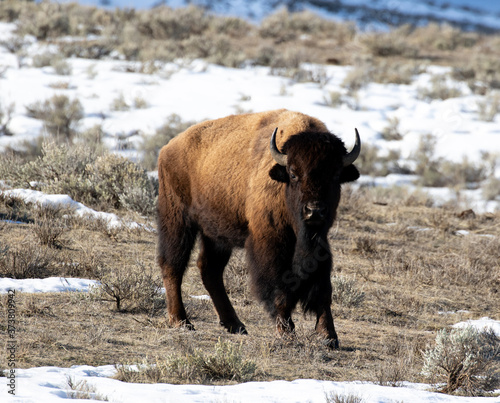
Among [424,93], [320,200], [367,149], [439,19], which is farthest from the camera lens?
[439,19]

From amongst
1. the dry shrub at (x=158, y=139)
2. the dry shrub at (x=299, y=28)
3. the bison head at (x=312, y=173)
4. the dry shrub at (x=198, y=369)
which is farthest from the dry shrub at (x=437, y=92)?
the dry shrub at (x=198, y=369)

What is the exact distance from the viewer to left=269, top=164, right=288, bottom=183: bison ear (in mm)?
5062

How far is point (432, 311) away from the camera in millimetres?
6645

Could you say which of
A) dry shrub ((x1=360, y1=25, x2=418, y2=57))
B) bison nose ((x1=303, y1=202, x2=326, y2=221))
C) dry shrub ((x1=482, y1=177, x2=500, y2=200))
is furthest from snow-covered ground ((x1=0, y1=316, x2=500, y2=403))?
dry shrub ((x1=360, y1=25, x2=418, y2=57))

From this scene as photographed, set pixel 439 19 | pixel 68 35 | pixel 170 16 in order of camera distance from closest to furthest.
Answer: pixel 68 35 < pixel 170 16 < pixel 439 19

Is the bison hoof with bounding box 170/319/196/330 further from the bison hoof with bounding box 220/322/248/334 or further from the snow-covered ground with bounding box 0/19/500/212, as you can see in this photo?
the snow-covered ground with bounding box 0/19/500/212

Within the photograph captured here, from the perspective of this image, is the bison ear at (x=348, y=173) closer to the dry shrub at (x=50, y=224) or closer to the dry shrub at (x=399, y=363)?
the dry shrub at (x=399, y=363)

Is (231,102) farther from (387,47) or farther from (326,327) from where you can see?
(326,327)

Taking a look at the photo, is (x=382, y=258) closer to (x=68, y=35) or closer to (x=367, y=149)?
(x=367, y=149)

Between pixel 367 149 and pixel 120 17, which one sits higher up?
pixel 120 17

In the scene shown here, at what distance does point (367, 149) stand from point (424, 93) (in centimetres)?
522

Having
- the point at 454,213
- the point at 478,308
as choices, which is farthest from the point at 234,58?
the point at 478,308

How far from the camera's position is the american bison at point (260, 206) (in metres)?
4.93

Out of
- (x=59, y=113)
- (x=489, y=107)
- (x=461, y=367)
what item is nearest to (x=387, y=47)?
(x=489, y=107)
